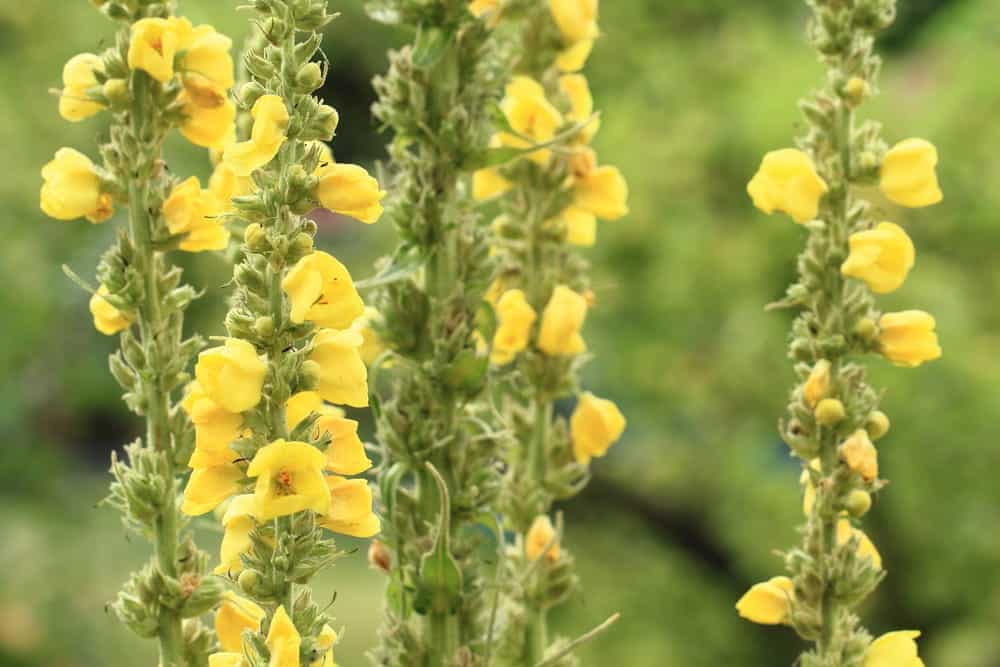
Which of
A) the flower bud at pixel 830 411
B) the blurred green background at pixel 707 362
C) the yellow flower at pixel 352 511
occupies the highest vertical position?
the flower bud at pixel 830 411

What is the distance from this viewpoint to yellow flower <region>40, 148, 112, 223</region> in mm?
844

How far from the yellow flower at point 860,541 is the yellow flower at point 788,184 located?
0.64ft

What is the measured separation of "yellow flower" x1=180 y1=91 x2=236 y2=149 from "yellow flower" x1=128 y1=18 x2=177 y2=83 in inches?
1.8

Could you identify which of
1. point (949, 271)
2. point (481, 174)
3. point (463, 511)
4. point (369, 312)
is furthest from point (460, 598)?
point (949, 271)

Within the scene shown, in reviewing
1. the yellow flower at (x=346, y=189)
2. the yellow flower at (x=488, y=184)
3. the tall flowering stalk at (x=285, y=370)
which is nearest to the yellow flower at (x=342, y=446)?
the tall flowering stalk at (x=285, y=370)

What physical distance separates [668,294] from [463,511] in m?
3.50

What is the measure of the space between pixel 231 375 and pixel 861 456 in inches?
15.7

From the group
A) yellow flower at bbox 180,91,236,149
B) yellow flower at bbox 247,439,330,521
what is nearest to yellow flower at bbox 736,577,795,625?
yellow flower at bbox 247,439,330,521

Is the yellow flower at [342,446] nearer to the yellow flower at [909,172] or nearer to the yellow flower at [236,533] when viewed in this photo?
the yellow flower at [236,533]

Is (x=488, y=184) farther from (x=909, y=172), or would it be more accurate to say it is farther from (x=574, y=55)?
(x=909, y=172)

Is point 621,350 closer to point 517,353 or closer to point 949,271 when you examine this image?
point 949,271

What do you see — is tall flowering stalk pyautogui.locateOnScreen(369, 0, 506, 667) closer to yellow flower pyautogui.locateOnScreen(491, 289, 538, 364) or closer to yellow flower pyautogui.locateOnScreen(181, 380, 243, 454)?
yellow flower pyautogui.locateOnScreen(491, 289, 538, 364)

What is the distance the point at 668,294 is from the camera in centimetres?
438

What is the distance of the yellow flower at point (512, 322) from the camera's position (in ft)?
3.36
